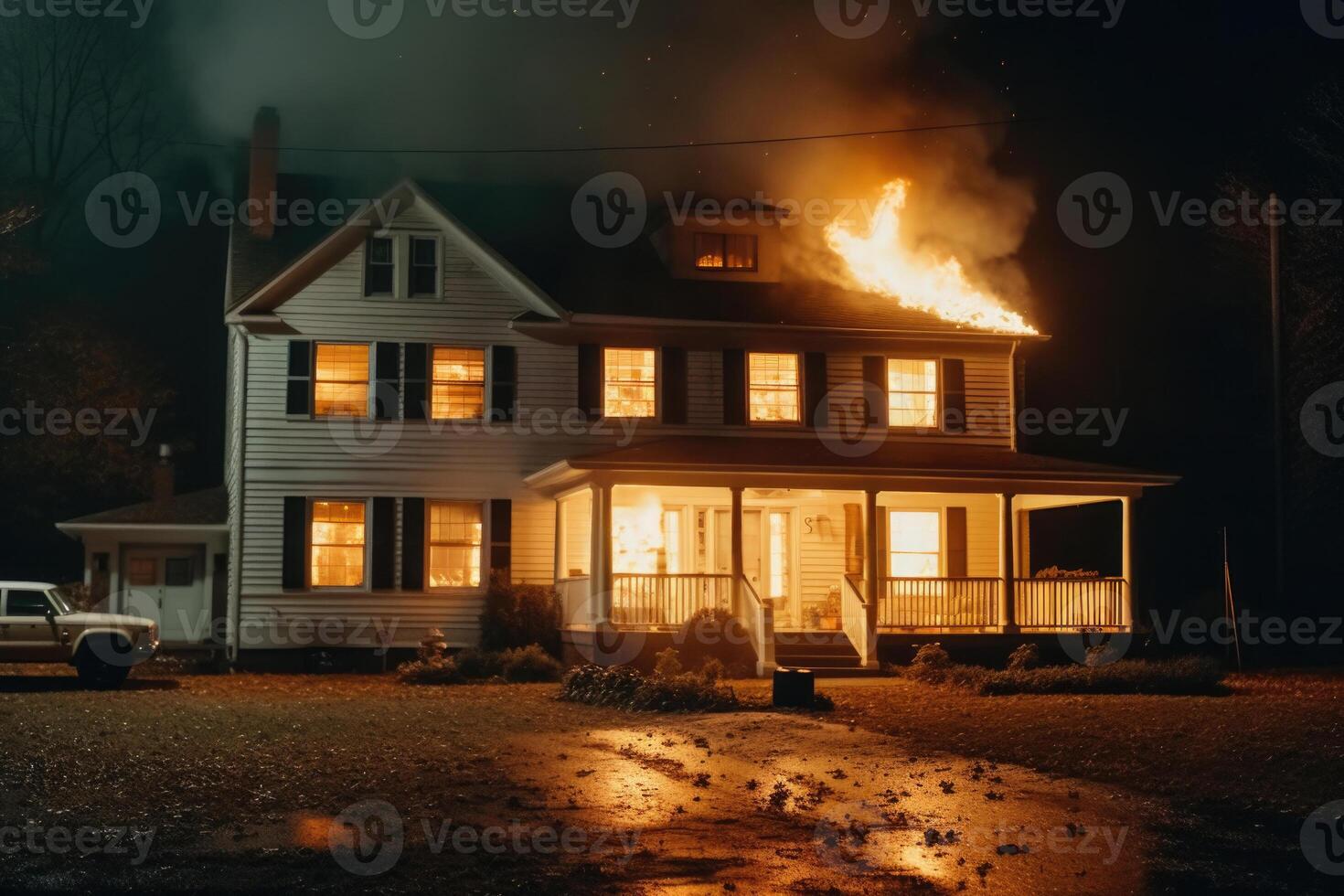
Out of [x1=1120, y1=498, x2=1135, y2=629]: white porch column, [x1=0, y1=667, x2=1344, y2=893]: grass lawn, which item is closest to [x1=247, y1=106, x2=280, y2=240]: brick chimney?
[x1=0, y1=667, x2=1344, y2=893]: grass lawn

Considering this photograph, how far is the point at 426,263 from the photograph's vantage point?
25.6 metres

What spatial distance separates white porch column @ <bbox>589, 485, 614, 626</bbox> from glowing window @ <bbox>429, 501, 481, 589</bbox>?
3.87 m

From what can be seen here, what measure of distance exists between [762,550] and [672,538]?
1756mm

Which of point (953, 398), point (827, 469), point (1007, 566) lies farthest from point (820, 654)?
point (953, 398)

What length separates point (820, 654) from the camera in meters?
22.6

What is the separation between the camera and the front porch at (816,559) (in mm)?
22281

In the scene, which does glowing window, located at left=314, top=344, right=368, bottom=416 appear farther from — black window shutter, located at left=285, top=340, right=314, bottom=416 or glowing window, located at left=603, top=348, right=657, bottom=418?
glowing window, located at left=603, top=348, right=657, bottom=418

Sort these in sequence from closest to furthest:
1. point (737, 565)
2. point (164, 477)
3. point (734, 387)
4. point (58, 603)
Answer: point (58, 603) < point (737, 565) < point (734, 387) < point (164, 477)

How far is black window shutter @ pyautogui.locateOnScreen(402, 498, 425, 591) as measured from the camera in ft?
81.8

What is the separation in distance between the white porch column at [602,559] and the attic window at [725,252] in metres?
7.40

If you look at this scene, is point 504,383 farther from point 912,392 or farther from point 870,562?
point 912,392

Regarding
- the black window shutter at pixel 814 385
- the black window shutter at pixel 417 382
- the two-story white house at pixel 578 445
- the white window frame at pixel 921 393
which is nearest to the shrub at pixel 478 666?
the two-story white house at pixel 578 445

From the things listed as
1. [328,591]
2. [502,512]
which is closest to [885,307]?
[502,512]

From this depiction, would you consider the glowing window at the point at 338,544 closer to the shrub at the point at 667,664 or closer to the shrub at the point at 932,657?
the shrub at the point at 667,664
